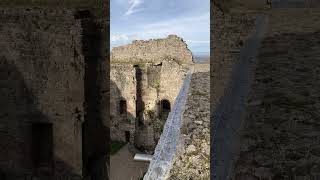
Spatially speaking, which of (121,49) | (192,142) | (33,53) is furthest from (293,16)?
(121,49)

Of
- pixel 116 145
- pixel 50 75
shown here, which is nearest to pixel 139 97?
pixel 116 145

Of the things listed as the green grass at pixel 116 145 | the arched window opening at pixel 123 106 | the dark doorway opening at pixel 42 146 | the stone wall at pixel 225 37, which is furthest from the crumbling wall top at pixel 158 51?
the stone wall at pixel 225 37

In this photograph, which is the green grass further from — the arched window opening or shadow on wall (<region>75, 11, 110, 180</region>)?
shadow on wall (<region>75, 11, 110, 180</region>)

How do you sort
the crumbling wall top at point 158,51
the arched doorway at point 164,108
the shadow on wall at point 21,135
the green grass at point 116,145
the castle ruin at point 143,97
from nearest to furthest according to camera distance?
the shadow on wall at point 21,135 < the green grass at point 116,145 < the castle ruin at point 143,97 < the arched doorway at point 164,108 < the crumbling wall top at point 158,51

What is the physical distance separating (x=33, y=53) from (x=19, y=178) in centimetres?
266

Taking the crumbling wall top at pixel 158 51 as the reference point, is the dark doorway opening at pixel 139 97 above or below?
below

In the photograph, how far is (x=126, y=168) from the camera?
14.2 meters

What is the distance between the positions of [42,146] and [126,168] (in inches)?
247

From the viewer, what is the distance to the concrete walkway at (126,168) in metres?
13.6

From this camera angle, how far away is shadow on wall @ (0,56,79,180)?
26.2 ft

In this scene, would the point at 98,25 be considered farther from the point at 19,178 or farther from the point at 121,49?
the point at 121,49

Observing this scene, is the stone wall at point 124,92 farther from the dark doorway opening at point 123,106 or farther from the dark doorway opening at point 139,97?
the dark doorway opening at point 139,97

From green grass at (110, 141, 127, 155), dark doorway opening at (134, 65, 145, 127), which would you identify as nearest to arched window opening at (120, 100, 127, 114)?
dark doorway opening at (134, 65, 145, 127)

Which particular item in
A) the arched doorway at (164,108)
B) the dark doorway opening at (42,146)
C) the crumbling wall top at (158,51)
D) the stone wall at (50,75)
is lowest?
the arched doorway at (164,108)
